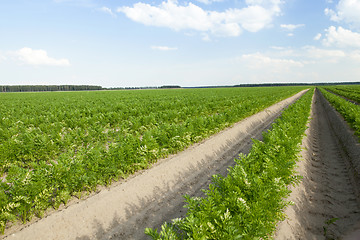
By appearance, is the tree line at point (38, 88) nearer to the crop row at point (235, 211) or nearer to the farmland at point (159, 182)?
the farmland at point (159, 182)

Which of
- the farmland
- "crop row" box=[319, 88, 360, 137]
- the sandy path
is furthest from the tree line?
"crop row" box=[319, 88, 360, 137]

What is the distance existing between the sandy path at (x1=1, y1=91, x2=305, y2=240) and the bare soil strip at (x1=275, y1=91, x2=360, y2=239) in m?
2.93

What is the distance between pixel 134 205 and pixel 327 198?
636 centimetres

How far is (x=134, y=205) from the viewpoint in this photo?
6027mm

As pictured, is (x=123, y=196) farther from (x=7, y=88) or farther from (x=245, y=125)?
(x=7, y=88)

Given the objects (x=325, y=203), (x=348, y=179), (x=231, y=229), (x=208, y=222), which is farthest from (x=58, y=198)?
(x=348, y=179)

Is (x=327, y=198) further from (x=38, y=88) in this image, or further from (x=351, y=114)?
(x=38, y=88)

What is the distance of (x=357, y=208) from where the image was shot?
19.0ft

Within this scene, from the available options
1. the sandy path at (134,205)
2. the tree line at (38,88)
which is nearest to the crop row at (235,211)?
the sandy path at (134,205)

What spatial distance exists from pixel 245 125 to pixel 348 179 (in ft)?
30.4

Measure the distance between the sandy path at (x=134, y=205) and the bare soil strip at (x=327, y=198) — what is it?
293 centimetres

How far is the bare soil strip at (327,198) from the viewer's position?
16.0 ft

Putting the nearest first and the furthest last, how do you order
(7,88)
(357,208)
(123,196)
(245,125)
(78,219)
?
(78,219) → (357,208) → (123,196) → (245,125) → (7,88)

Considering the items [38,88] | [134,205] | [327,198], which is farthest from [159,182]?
[38,88]
